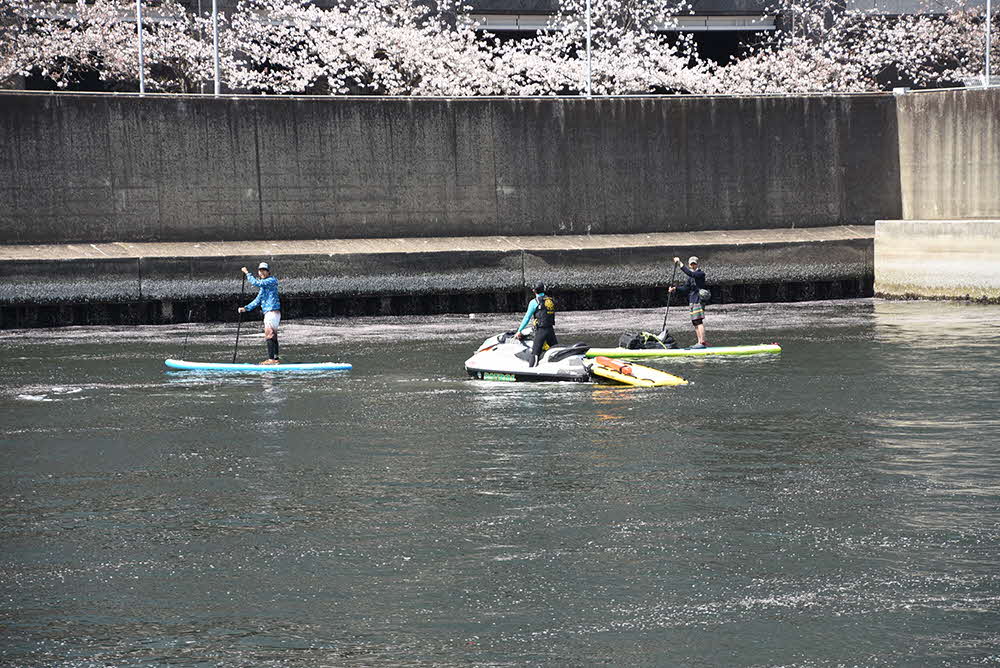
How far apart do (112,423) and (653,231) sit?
2415 cm

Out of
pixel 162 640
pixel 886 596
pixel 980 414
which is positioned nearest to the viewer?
pixel 162 640

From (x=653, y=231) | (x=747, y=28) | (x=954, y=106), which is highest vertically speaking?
(x=747, y=28)

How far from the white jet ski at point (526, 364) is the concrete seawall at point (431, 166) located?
16.1 meters

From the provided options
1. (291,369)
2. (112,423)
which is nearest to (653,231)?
(291,369)

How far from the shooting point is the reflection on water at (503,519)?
34.8 ft

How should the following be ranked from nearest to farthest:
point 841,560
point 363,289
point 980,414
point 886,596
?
1. point 886,596
2. point 841,560
3. point 980,414
4. point 363,289

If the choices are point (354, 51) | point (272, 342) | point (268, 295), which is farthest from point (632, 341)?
point (354, 51)

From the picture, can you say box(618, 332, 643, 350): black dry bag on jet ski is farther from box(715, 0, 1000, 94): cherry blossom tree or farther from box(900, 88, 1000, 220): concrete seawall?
box(715, 0, 1000, 94): cherry blossom tree

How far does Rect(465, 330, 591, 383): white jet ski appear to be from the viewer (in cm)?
2439

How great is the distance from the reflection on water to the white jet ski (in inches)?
13.0

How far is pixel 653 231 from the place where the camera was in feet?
138

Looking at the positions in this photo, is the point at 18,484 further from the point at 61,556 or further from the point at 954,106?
the point at 954,106

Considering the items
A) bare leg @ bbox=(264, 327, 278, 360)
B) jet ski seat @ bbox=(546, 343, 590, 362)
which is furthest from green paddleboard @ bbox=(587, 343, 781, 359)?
bare leg @ bbox=(264, 327, 278, 360)

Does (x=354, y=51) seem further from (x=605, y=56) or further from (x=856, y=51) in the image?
(x=856, y=51)
